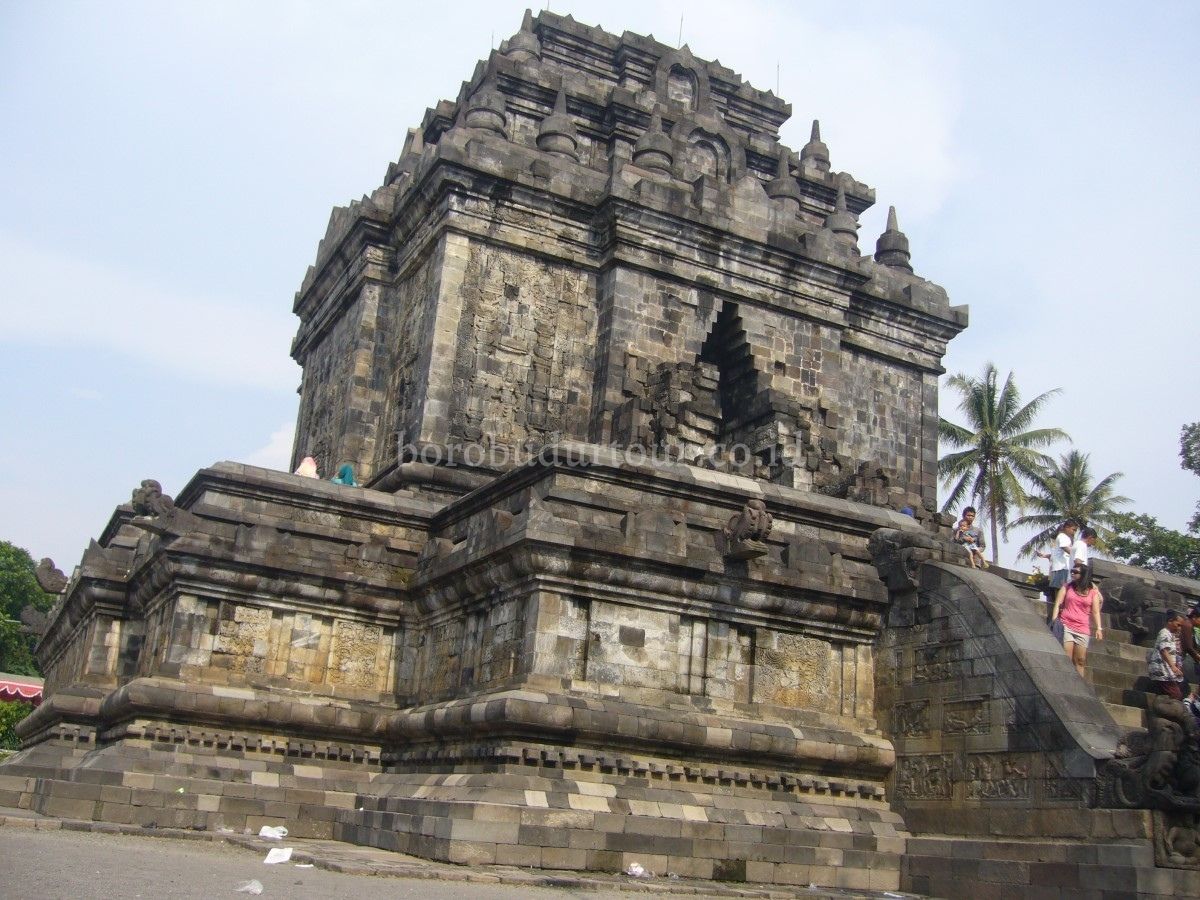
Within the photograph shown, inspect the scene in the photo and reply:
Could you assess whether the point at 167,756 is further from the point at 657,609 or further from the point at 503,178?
the point at 503,178

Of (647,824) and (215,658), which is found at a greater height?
(215,658)

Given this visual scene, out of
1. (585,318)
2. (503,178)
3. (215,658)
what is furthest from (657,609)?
(503,178)

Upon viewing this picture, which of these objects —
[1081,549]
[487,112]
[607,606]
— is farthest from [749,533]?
[487,112]

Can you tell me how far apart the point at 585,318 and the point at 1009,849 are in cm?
1157

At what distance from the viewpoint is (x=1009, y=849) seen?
39.0 feet

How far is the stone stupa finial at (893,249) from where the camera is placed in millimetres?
25453

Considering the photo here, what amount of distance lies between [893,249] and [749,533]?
44.3ft

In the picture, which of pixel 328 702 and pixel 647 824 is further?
pixel 328 702

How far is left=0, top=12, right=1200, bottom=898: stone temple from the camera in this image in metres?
12.3

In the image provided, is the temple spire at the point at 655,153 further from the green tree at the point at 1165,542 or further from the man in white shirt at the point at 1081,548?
the green tree at the point at 1165,542

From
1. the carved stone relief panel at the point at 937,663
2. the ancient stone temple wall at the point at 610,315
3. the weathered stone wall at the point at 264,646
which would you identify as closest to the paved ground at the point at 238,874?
the carved stone relief panel at the point at 937,663

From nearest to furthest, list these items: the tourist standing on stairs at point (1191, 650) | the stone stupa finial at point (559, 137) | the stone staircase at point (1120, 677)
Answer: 1. the tourist standing on stairs at point (1191, 650)
2. the stone staircase at point (1120, 677)
3. the stone stupa finial at point (559, 137)

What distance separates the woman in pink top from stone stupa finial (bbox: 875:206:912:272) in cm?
1224

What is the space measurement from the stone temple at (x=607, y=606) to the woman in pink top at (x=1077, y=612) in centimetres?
67
